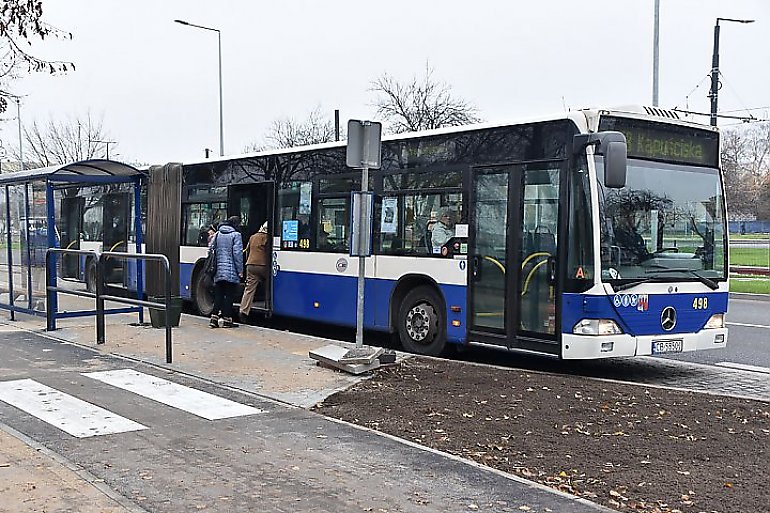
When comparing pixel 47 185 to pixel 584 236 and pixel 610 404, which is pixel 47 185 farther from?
pixel 610 404

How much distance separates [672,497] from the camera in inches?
235

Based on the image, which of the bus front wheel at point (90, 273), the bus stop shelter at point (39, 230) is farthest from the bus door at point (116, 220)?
the bus stop shelter at point (39, 230)

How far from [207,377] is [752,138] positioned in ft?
220

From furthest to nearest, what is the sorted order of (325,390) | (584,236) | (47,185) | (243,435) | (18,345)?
1. (47,185)
2. (18,345)
3. (584,236)
4. (325,390)
5. (243,435)

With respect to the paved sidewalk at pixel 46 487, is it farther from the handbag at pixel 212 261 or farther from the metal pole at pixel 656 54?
the metal pole at pixel 656 54

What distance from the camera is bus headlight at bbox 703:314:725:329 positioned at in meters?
11.1

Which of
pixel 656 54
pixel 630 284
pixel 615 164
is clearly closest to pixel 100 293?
pixel 630 284

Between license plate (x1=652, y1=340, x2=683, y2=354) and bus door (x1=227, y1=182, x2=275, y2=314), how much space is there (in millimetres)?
6872

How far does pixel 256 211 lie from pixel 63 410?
7.91 metres

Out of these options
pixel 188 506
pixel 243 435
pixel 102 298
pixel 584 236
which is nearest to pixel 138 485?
pixel 188 506

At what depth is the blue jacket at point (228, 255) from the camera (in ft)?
49.0

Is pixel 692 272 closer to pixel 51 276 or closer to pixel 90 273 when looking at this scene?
pixel 51 276

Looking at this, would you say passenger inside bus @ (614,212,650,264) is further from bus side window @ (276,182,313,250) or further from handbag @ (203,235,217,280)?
handbag @ (203,235,217,280)

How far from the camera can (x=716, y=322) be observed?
11148 mm
